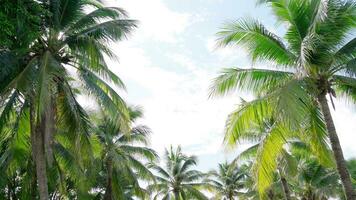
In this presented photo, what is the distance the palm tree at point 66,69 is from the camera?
14.5 metres

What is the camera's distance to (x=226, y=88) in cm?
1402

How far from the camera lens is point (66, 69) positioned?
51.4 ft

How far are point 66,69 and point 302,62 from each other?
25.2ft

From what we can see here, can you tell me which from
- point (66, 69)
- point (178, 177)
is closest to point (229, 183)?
point (178, 177)

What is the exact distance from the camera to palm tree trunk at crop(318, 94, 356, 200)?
12.3 meters

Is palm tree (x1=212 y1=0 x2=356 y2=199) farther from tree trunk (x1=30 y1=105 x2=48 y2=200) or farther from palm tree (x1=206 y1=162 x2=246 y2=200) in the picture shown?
palm tree (x1=206 y1=162 x2=246 y2=200)

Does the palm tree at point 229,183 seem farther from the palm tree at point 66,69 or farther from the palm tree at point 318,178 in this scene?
the palm tree at point 66,69

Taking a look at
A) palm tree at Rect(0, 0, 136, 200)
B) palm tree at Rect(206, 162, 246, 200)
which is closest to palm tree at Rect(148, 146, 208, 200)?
palm tree at Rect(206, 162, 246, 200)

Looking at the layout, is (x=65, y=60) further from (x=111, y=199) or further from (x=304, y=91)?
(x=111, y=199)

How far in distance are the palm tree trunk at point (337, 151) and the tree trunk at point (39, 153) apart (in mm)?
8244

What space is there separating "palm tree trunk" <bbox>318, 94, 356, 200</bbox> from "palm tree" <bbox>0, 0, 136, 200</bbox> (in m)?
6.15

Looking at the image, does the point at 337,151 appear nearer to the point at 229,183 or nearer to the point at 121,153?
the point at 121,153

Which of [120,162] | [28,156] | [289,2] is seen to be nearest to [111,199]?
[120,162]

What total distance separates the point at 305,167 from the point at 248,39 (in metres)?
19.1
